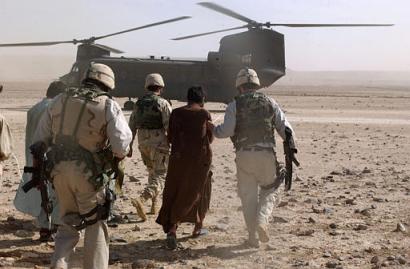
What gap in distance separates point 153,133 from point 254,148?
163 cm

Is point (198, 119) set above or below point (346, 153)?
above

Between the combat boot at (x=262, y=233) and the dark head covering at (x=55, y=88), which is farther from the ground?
the dark head covering at (x=55, y=88)

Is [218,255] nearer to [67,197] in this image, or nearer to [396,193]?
[67,197]

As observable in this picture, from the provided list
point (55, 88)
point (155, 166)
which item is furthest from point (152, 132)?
point (55, 88)

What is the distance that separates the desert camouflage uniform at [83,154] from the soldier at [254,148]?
1.92 meters

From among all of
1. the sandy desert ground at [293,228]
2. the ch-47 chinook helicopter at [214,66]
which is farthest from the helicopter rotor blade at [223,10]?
the sandy desert ground at [293,228]

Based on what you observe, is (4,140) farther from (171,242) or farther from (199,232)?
(199,232)

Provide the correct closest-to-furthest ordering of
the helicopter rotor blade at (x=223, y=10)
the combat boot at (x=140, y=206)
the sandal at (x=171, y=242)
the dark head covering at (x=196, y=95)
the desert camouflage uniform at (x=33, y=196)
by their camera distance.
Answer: the sandal at (x=171, y=242)
the desert camouflage uniform at (x=33, y=196)
the dark head covering at (x=196, y=95)
the combat boot at (x=140, y=206)
the helicopter rotor blade at (x=223, y=10)

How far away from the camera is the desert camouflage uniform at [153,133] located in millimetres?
7402

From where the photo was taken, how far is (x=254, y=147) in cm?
636

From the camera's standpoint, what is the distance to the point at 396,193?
929cm

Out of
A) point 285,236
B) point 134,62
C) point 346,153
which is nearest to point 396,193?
point 285,236

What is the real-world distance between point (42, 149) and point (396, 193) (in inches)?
247

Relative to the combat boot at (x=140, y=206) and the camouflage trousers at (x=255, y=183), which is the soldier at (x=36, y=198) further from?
the camouflage trousers at (x=255, y=183)
